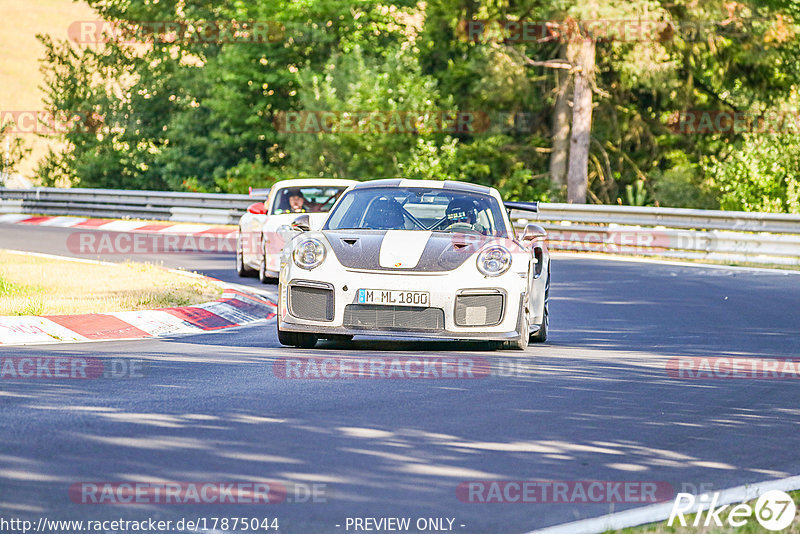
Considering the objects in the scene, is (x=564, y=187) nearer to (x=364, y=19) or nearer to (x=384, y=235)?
(x=364, y=19)

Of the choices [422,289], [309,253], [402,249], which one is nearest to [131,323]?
[309,253]

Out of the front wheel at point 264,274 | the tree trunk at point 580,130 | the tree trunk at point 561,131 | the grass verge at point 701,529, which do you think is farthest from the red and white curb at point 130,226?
the grass verge at point 701,529

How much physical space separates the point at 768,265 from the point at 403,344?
12.5m

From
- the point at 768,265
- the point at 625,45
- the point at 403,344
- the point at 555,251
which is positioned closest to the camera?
the point at 403,344

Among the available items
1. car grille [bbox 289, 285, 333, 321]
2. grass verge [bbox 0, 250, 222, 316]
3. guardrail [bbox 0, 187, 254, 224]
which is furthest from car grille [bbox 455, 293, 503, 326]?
guardrail [bbox 0, 187, 254, 224]

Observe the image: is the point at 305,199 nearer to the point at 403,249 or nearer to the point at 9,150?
the point at 403,249

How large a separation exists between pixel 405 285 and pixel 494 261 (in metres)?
0.75

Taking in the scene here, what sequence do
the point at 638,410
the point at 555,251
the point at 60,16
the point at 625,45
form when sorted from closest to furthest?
1. the point at 638,410
2. the point at 555,251
3. the point at 625,45
4. the point at 60,16

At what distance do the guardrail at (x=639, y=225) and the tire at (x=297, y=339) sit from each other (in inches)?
529

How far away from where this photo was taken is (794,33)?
111 ft

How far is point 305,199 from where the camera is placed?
17.8 metres

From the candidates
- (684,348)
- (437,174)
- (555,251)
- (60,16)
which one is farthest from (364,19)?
(60,16)

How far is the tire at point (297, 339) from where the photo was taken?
9930mm

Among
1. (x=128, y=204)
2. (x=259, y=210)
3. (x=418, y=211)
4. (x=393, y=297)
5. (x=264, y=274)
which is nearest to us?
(x=393, y=297)
